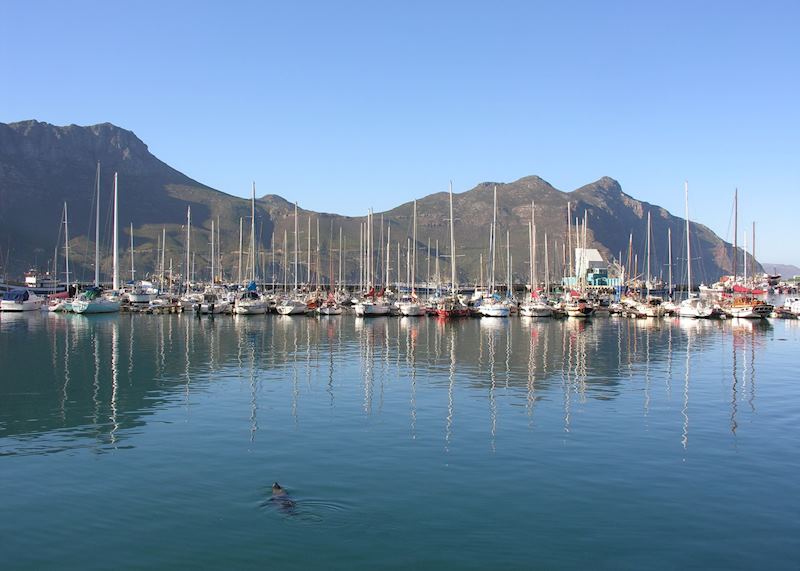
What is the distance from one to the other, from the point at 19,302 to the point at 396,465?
4667 inches

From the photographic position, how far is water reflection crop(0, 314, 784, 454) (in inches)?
1139

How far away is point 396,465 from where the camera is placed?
858 inches

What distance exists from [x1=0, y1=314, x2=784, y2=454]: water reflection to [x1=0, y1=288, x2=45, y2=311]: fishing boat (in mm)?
45584

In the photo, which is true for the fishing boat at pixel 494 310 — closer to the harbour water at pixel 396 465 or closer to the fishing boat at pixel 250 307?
the fishing boat at pixel 250 307

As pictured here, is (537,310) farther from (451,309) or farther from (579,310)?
(451,309)

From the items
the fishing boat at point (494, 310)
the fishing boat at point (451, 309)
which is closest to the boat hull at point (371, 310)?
the fishing boat at point (451, 309)

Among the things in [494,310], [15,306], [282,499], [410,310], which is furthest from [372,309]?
[282,499]

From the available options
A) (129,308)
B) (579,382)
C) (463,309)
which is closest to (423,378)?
(579,382)

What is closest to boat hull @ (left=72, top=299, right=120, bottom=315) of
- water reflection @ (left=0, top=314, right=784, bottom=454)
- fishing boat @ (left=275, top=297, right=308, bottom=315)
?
fishing boat @ (left=275, top=297, right=308, bottom=315)

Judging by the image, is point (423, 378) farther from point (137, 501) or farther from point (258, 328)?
point (258, 328)

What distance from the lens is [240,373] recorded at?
43.0 metres

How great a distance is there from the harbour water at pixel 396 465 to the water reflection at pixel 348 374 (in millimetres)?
251

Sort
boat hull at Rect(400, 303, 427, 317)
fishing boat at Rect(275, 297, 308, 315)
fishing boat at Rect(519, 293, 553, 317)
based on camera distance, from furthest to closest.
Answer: fishing boat at Rect(519, 293, 553, 317) → fishing boat at Rect(275, 297, 308, 315) → boat hull at Rect(400, 303, 427, 317)

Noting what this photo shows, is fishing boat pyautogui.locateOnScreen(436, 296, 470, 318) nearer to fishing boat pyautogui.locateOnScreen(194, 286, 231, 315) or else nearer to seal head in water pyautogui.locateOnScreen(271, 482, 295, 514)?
fishing boat pyautogui.locateOnScreen(194, 286, 231, 315)
